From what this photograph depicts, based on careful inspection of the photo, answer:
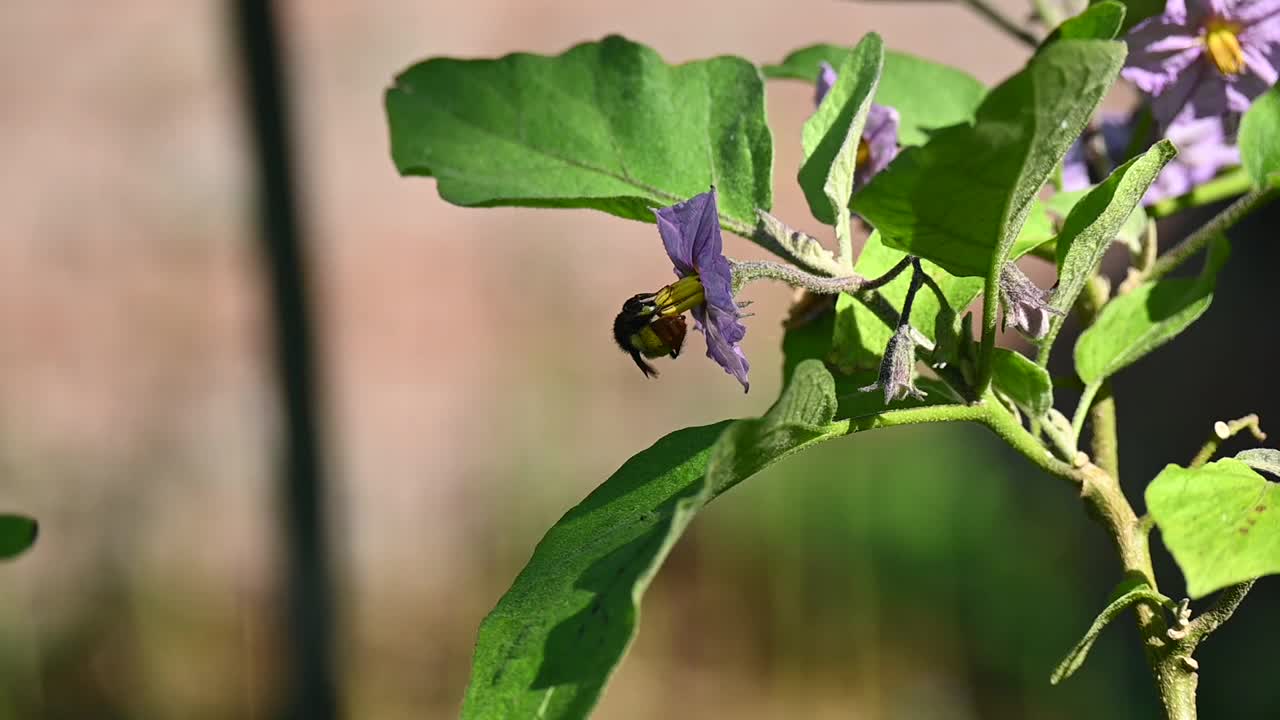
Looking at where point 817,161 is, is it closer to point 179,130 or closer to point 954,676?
point 954,676

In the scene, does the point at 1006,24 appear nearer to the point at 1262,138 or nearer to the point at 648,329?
the point at 1262,138

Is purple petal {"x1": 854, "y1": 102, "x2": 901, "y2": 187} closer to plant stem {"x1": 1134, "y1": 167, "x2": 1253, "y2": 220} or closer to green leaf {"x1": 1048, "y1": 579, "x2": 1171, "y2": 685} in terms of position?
plant stem {"x1": 1134, "y1": 167, "x2": 1253, "y2": 220}

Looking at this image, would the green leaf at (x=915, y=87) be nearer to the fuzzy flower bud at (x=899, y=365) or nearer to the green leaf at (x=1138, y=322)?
the green leaf at (x=1138, y=322)

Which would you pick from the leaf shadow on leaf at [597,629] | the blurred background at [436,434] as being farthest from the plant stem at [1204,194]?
the blurred background at [436,434]

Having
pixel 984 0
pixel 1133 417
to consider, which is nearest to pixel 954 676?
pixel 1133 417

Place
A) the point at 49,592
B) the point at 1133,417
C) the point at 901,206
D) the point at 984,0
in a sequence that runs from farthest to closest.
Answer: the point at 1133,417 → the point at 49,592 → the point at 984,0 → the point at 901,206

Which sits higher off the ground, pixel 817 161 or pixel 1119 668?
pixel 817 161

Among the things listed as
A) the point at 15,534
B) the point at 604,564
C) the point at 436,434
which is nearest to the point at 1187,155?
the point at 604,564

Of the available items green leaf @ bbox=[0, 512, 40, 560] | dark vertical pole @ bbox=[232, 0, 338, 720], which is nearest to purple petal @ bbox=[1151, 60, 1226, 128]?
green leaf @ bbox=[0, 512, 40, 560]
